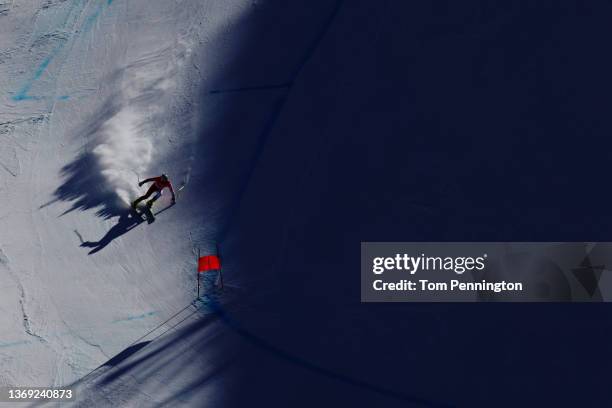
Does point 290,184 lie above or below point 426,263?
above

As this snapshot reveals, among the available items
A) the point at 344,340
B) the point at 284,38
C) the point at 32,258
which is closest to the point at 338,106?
the point at 284,38

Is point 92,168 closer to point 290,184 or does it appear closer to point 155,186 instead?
point 155,186

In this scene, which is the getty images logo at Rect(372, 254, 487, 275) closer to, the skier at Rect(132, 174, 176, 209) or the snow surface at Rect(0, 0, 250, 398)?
the snow surface at Rect(0, 0, 250, 398)

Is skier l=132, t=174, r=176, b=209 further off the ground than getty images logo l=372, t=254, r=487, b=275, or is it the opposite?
skier l=132, t=174, r=176, b=209

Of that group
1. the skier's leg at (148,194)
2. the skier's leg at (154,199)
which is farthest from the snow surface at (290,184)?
the skier's leg at (148,194)

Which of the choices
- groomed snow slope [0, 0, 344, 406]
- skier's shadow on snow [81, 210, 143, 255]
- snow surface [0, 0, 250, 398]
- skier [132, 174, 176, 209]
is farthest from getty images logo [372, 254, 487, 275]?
skier's shadow on snow [81, 210, 143, 255]

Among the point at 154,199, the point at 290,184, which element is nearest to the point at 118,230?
the point at 154,199
